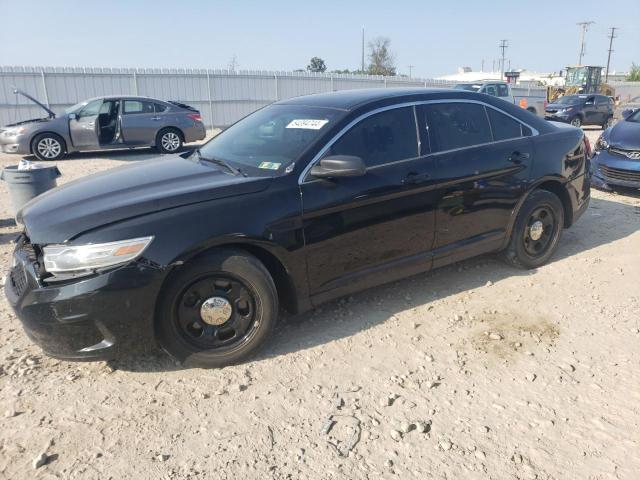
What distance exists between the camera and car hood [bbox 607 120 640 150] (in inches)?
291

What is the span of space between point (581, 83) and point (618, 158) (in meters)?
27.3

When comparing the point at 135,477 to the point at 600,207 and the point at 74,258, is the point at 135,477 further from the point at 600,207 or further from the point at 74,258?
the point at 600,207

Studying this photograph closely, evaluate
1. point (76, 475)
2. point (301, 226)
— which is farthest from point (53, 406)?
point (301, 226)

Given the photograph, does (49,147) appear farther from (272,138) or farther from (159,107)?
(272,138)

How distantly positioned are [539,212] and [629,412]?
2.29m

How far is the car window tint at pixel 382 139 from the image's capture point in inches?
138

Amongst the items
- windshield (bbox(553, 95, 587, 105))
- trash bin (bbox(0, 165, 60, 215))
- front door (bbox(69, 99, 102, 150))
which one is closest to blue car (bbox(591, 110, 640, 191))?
trash bin (bbox(0, 165, 60, 215))

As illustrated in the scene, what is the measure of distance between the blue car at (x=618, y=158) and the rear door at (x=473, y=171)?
382cm

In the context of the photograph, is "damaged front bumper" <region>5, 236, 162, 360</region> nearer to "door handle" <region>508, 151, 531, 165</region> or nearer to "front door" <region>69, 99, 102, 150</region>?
"door handle" <region>508, 151, 531, 165</region>

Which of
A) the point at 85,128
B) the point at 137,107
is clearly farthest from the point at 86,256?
the point at 137,107

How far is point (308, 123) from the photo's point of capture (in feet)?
11.9

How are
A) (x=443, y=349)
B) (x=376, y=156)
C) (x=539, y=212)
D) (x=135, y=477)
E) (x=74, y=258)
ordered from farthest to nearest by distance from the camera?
(x=539, y=212), (x=376, y=156), (x=443, y=349), (x=74, y=258), (x=135, y=477)

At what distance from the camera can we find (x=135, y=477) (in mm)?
2295

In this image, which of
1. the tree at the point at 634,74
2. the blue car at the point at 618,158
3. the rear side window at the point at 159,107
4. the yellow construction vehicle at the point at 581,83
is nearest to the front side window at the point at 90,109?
the rear side window at the point at 159,107
